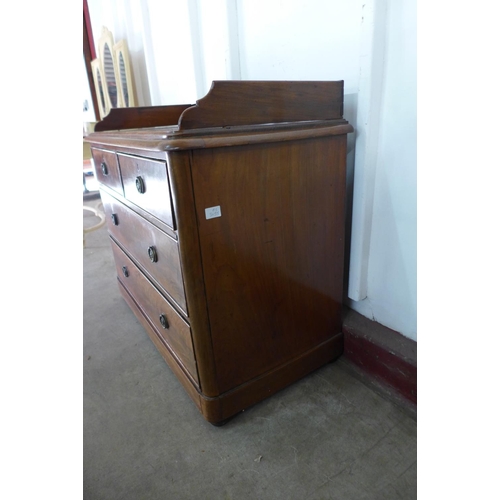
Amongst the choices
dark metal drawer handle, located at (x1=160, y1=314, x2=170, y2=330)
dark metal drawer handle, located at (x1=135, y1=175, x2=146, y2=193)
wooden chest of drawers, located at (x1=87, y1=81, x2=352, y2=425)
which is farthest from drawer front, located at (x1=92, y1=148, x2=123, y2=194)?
dark metal drawer handle, located at (x1=160, y1=314, x2=170, y2=330)

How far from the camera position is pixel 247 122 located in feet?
3.41

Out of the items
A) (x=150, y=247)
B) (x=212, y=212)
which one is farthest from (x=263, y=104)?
(x=150, y=247)

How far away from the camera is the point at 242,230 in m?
1.10

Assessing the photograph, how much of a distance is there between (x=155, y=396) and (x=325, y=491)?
0.76 metres

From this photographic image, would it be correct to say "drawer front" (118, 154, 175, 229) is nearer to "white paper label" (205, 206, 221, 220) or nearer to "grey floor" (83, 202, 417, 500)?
"white paper label" (205, 206, 221, 220)

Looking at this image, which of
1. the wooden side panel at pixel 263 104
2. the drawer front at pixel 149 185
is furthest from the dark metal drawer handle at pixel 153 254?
the wooden side panel at pixel 263 104

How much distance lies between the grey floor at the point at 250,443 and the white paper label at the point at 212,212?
2.57ft

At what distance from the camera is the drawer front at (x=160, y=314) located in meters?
1.23

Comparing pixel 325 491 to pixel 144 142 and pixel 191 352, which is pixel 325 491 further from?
pixel 144 142

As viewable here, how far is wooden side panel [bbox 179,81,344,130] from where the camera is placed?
954 millimetres

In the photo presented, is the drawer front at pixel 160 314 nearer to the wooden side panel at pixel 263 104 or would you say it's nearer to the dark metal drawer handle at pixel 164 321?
the dark metal drawer handle at pixel 164 321

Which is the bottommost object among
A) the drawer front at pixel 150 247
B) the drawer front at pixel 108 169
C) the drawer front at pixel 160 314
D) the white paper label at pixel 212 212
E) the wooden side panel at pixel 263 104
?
the drawer front at pixel 160 314

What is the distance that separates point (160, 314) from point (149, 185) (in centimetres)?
57
